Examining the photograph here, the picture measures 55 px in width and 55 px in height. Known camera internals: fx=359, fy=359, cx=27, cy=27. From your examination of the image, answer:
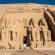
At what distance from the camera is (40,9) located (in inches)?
1228

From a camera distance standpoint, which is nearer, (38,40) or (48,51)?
(48,51)

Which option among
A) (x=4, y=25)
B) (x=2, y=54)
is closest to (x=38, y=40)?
(x=4, y=25)

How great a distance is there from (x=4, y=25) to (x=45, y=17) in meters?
4.18

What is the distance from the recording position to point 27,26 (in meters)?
29.9

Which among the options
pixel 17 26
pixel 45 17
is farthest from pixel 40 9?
pixel 17 26

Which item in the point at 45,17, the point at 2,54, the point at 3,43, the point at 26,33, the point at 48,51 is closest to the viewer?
the point at 2,54

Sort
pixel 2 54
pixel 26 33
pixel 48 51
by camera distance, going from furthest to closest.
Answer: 1. pixel 26 33
2. pixel 48 51
3. pixel 2 54

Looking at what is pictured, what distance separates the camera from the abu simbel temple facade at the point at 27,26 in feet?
92.7

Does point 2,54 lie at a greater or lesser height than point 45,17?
lesser

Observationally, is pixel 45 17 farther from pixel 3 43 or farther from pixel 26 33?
pixel 3 43

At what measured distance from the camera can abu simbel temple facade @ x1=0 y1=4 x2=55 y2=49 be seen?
28266 mm

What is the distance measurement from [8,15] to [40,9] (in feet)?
9.40

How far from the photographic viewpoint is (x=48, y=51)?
25875 mm

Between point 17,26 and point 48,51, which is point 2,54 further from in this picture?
point 17,26
